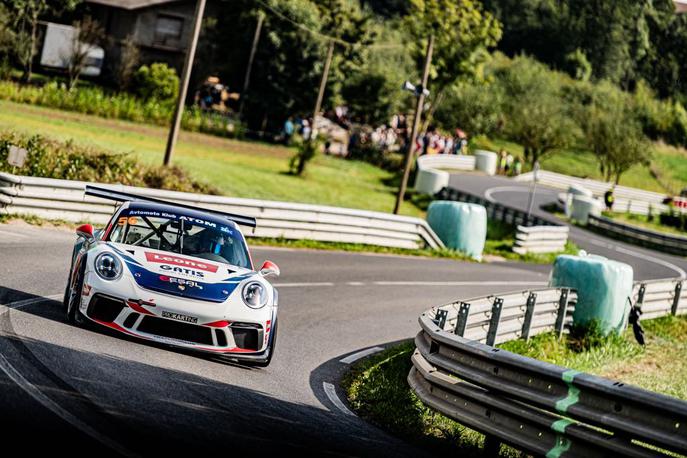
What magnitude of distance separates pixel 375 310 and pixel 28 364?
874 centimetres

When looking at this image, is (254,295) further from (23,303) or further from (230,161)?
(230,161)

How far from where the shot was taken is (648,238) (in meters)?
44.5

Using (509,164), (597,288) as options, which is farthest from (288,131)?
(597,288)

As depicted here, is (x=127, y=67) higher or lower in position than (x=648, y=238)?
higher

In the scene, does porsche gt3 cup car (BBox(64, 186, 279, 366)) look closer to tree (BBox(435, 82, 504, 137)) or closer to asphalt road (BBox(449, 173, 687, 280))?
asphalt road (BBox(449, 173, 687, 280))

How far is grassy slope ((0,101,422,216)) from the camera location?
109ft

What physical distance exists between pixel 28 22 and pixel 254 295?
49283 millimetres

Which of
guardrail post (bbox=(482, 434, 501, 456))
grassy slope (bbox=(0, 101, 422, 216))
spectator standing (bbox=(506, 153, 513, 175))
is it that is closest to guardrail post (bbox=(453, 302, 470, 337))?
guardrail post (bbox=(482, 434, 501, 456))

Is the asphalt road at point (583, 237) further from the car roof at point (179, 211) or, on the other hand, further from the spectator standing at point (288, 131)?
the car roof at point (179, 211)

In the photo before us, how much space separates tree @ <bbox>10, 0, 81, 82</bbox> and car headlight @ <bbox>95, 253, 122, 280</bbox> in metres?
41.6

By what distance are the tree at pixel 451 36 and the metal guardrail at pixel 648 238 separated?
18.0m

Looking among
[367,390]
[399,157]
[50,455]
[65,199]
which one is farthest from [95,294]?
[399,157]

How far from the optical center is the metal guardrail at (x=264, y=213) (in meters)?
17.9

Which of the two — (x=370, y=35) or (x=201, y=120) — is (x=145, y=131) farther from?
(x=370, y=35)
